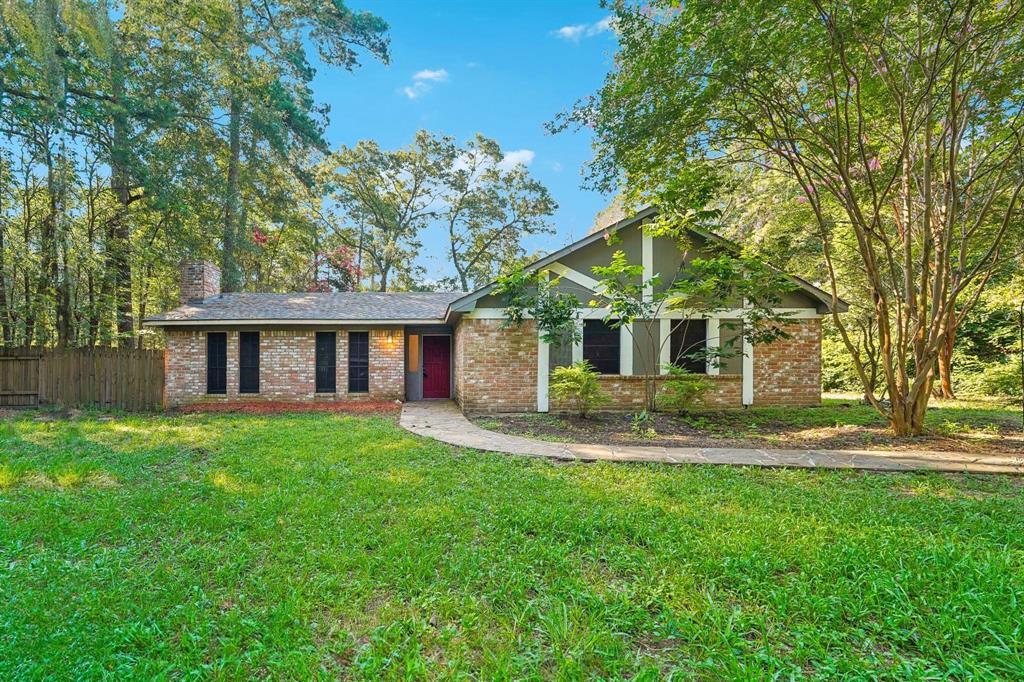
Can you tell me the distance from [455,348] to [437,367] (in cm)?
94

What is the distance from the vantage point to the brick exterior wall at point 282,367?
11.2 meters

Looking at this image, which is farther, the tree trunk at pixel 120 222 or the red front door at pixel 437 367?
the red front door at pixel 437 367

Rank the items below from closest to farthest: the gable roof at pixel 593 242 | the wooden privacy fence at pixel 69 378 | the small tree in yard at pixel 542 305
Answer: the small tree in yard at pixel 542 305
the gable roof at pixel 593 242
the wooden privacy fence at pixel 69 378

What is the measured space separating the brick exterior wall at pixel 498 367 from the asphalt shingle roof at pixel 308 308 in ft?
4.56

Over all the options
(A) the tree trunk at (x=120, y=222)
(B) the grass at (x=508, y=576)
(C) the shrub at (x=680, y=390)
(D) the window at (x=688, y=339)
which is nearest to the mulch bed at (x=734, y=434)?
(C) the shrub at (x=680, y=390)

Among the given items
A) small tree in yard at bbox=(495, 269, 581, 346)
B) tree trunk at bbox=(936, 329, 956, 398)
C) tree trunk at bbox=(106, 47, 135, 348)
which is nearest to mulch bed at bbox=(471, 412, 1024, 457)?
A: small tree in yard at bbox=(495, 269, 581, 346)

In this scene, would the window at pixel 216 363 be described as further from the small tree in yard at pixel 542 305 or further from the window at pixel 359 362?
the small tree in yard at pixel 542 305

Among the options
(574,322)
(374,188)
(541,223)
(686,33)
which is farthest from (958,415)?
(374,188)

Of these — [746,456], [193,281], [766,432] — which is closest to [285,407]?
[193,281]

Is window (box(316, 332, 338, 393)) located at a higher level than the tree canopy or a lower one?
lower

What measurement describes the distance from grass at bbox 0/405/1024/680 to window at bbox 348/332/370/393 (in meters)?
6.67

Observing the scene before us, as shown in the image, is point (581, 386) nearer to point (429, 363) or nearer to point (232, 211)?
point (429, 363)

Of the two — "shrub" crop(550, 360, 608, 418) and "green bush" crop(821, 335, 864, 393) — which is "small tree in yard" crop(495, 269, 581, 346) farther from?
"green bush" crop(821, 335, 864, 393)

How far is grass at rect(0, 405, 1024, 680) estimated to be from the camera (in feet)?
6.83
